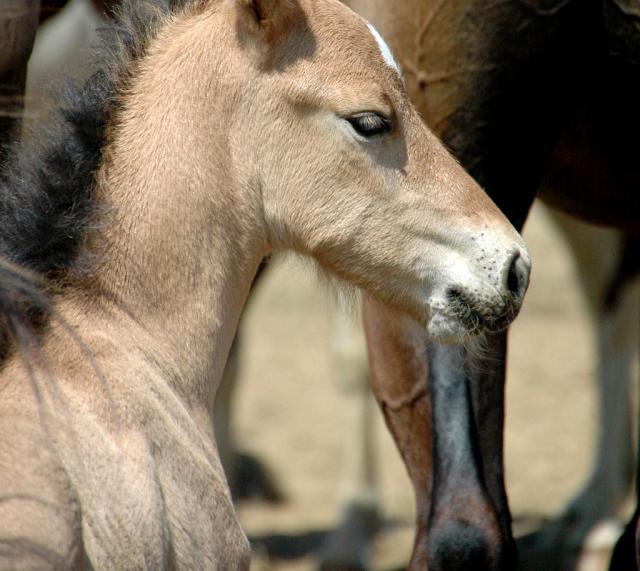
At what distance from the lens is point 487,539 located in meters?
3.26

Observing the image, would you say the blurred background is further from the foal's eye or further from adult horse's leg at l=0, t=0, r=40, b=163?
the foal's eye

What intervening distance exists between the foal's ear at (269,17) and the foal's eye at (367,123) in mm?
245

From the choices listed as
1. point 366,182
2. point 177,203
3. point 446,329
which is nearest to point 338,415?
point 446,329

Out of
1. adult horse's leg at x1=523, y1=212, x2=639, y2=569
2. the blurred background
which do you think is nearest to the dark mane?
the blurred background

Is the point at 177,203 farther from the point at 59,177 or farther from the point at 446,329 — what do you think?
the point at 446,329

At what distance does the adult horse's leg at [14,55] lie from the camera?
117 inches

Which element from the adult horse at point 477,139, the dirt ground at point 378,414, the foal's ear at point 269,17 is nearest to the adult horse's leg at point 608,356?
the dirt ground at point 378,414

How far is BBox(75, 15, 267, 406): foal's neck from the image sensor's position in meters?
2.73

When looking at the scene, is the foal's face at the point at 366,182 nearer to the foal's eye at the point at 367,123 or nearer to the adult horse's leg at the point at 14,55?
the foal's eye at the point at 367,123

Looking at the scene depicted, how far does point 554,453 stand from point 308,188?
489cm

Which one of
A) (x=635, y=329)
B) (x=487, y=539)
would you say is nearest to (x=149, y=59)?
(x=487, y=539)

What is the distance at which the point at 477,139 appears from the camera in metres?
3.43

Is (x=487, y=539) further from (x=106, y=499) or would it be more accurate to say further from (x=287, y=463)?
(x=287, y=463)

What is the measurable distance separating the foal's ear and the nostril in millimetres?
726
